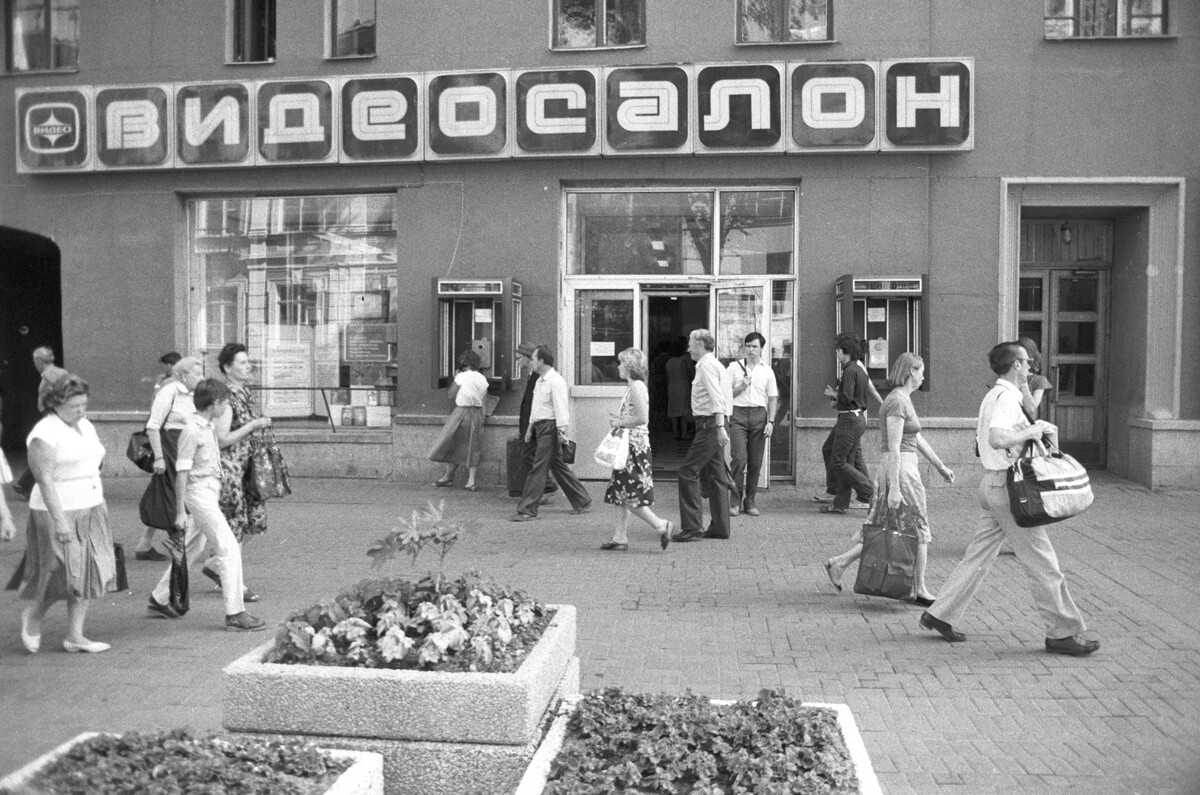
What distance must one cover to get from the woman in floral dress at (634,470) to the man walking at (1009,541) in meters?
3.22

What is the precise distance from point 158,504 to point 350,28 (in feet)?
28.4

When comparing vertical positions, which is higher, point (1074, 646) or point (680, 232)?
point (680, 232)

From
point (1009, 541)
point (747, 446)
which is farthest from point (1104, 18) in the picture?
point (1009, 541)

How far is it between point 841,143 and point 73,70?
10112mm

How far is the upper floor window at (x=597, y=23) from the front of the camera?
13812 millimetres

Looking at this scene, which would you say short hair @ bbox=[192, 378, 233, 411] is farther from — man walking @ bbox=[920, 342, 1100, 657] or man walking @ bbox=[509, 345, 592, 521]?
man walking @ bbox=[920, 342, 1100, 657]

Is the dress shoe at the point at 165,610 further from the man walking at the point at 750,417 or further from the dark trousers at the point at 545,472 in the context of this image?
the man walking at the point at 750,417

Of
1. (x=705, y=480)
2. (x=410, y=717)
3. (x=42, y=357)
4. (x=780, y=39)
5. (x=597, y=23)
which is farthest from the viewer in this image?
(x=597, y=23)

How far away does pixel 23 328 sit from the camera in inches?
736

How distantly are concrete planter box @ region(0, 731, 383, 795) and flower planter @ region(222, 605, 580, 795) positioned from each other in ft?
0.56

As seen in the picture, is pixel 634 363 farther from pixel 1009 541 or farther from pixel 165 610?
pixel 165 610

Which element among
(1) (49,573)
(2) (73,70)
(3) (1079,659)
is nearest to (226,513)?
(1) (49,573)

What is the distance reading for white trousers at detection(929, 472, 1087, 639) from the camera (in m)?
6.48

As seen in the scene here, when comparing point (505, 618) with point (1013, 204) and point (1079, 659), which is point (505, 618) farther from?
point (1013, 204)
